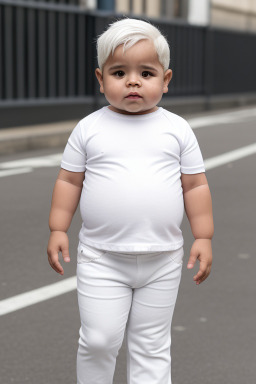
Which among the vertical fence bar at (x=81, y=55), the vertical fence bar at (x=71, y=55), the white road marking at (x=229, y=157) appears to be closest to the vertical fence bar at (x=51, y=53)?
the vertical fence bar at (x=71, y=55)

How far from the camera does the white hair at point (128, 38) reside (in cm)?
285

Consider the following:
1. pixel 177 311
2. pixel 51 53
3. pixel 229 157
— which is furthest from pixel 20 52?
pixel 177 311

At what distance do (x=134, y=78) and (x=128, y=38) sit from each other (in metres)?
0.12

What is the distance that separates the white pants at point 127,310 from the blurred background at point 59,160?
0.72 m

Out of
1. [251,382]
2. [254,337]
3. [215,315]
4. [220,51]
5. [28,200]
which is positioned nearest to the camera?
[251,382]

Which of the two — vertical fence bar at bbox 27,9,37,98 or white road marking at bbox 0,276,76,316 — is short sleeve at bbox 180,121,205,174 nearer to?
white road marking at bbox 0,276,76,316

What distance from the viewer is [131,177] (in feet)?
9.53

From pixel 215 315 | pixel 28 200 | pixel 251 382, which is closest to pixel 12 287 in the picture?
pixel 215 315

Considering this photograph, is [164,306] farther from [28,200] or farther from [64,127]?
[64,127]

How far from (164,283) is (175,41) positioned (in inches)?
632

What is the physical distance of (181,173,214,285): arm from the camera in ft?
9.78

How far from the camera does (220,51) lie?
21.0 m

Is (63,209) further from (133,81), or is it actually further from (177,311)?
(177,311)

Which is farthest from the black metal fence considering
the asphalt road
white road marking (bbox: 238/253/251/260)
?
white road marking (bbox: 238/253/251/260)
